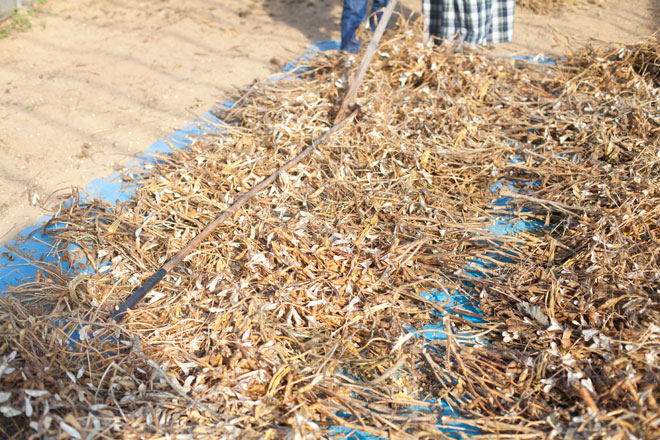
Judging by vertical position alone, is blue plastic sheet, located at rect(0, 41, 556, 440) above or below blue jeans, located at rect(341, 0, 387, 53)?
below

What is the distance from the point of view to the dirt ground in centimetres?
273

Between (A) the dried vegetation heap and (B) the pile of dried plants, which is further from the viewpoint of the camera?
(B) the pile of dried plants

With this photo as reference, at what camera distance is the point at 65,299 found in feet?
5.90

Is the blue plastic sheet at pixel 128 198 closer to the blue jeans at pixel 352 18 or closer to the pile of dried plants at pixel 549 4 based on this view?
the blue jeans at pixel 352 18

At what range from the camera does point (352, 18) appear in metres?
3.75

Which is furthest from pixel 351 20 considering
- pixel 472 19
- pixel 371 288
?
pixel 371 288

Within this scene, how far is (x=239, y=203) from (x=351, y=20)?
7.40ft

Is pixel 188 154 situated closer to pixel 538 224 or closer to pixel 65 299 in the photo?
pixel 65 299

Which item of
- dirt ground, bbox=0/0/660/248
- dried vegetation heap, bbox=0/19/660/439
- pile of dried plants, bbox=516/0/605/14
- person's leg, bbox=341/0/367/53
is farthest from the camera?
pile of dried plants, bbox=516/0/605/14

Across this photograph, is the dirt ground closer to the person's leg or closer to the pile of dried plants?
the pile of dried plants

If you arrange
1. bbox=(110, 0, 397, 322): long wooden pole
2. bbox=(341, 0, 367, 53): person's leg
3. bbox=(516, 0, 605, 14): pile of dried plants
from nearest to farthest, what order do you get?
bbox=(110, 0, 397, 322): long wooden pole → bbox=(341, 0, 367, 53): person's leg → bbox=(516, 0, 605, 14): pile of dried plants

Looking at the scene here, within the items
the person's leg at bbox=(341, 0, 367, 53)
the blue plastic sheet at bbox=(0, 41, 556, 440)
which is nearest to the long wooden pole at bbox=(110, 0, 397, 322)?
the blue plastic sheet at bbox=(0, 41, 556, 440)

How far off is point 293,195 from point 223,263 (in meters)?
0.51

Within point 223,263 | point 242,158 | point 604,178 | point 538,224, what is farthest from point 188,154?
point 604,178
